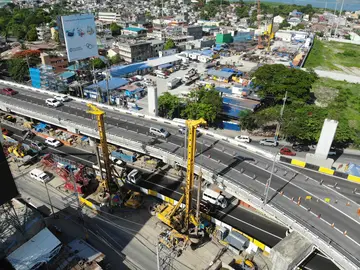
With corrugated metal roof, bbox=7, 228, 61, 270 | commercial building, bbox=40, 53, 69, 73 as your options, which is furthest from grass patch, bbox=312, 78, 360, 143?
commercial building, bbox=40, 53, 69, 73

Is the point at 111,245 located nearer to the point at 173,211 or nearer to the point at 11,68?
the point at 173,211

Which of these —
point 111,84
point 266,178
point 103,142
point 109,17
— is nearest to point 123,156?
point 103,142

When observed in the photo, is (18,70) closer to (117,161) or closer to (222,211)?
(117,161)

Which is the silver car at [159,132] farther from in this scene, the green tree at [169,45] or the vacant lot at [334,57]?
the vacant lot at [334,57]

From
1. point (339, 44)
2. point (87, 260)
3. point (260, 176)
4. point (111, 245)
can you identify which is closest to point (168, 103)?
point (260, 176)

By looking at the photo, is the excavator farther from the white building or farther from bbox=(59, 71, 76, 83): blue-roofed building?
the white building
